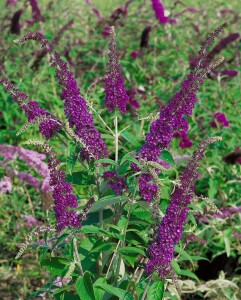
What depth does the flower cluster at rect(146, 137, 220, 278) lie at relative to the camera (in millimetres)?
2094

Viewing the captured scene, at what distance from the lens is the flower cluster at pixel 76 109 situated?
236 cm

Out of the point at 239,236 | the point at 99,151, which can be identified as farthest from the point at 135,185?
the point at 239,236

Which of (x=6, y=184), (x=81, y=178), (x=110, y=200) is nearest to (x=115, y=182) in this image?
(x=110, y=200)

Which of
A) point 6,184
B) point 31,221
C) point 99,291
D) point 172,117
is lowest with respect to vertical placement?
point 31,221

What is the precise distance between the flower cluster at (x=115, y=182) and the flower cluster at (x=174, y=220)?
32cm

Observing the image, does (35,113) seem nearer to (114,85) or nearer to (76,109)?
(76,109)

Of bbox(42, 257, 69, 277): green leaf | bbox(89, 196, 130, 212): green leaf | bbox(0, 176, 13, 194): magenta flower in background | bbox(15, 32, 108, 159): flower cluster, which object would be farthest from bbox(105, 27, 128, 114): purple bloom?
bbox(0, 176, 13, 194): magenta flower in background

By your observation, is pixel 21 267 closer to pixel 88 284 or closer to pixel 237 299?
pixel 237 299

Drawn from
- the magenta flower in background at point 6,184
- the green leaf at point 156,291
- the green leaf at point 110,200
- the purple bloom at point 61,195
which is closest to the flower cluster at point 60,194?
the purple bloom at point 61,195

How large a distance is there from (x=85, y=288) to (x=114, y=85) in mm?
740

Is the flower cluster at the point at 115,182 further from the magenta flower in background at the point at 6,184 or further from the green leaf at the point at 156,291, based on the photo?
the magenta flower in background at the point at 6,184

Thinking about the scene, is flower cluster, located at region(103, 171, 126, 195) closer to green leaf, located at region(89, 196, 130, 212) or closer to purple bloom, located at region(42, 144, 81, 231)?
green leaf, located at region(89, 196, 130, 212)

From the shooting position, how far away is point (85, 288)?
7.70ft

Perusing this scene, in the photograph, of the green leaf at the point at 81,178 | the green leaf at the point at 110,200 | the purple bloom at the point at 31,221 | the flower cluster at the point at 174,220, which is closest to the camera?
the flower cluster at the point at 174,220
